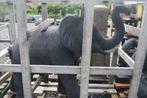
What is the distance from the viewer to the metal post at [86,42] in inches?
48.4

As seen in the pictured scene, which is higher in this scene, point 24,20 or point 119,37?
point 24,20

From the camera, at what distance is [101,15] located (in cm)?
218

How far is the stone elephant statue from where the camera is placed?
149cm

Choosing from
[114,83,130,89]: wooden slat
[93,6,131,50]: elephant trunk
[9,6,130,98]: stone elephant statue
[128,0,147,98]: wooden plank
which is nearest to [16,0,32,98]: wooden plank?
[9,6,130,98]: stone elephant statue

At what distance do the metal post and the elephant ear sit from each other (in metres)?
0.17

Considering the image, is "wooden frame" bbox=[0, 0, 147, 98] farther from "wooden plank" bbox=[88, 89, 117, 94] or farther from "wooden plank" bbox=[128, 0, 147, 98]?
"wooden plank" bbox=[88, 89, 117, 94]

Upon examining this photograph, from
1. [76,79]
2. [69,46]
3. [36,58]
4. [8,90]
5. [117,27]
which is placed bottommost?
[8,90]

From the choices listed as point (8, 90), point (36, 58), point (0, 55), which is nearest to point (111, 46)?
point (36, 58)

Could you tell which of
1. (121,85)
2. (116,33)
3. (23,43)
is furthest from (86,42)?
(121,85)

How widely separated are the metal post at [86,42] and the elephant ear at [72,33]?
0.17 meters

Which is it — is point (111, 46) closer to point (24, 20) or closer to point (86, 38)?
point (86, 38)

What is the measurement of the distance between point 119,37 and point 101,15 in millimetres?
755

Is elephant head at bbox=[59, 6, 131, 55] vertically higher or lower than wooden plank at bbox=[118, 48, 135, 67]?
higher

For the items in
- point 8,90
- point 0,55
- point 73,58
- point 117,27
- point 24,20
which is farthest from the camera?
point 8,90
